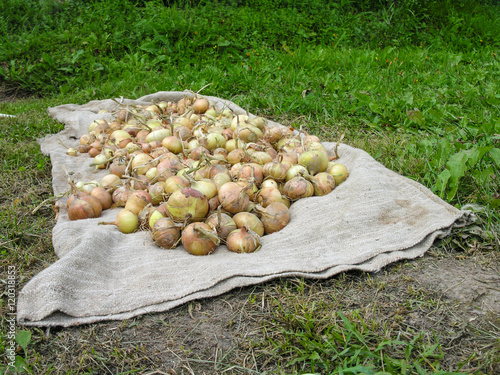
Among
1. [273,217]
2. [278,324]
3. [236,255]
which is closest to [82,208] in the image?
[236,255]

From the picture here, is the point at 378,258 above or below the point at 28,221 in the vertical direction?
above

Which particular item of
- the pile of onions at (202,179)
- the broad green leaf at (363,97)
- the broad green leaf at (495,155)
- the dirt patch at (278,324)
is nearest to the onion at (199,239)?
the pile of onions at (202,179)

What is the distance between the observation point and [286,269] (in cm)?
184

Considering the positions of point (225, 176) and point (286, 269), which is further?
point (225, 176)

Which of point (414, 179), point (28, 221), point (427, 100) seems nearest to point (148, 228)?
point (28, 221)

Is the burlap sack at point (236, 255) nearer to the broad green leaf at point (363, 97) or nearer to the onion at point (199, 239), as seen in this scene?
the onion at point (199, 239)

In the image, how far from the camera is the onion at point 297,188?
2494mm

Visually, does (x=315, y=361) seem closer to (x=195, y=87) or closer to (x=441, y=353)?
(x=441, y=353)

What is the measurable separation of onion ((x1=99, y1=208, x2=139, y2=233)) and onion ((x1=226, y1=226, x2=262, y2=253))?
63 centimetres

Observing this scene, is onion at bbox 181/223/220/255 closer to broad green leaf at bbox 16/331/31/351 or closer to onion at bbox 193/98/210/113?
broad green leaf at bbox 16/331/31/351

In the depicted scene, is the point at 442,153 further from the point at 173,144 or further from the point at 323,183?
the point at 173,144

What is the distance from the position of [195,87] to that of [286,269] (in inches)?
134

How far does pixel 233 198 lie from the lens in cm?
223

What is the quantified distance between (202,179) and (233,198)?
28cm
